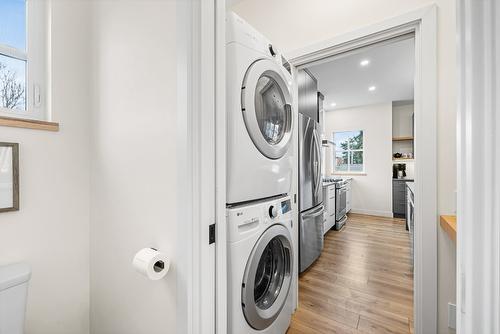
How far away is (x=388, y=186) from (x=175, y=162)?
18.1 feet

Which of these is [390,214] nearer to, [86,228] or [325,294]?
[325,294]

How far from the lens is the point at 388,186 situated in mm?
5023

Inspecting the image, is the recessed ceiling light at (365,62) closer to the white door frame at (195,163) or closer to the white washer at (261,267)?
the white washer at (261,267)

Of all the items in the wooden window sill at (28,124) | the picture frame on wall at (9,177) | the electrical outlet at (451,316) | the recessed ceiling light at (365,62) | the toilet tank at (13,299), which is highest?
the recessed ceiling light at (365,62)

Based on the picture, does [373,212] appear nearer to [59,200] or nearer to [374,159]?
[374,159]

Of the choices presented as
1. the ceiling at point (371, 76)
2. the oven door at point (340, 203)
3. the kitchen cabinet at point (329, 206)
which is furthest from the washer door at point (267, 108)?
the oven door at point (340, 203)

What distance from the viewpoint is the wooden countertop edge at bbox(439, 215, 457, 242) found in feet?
3.11

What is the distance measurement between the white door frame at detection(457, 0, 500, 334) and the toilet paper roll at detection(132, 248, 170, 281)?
0.84 m

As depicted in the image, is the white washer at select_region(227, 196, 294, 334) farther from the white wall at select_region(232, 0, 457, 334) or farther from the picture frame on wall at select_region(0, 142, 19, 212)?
the picture frame on wall at select_region(0, 142, 19, 212)

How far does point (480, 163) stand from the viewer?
0.39m

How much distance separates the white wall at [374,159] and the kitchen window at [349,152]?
0.40ft

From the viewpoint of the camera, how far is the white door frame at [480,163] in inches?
14.8

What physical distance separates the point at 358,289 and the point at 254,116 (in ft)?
6.67

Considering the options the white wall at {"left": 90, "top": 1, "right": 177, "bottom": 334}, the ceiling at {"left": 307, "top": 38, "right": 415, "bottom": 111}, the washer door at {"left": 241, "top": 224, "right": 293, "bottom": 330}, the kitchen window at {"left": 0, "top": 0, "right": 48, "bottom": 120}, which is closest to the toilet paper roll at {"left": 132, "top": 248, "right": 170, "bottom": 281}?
the white wall at {"left": 90, "top": 1, "right": 177, "bottom": 334}
